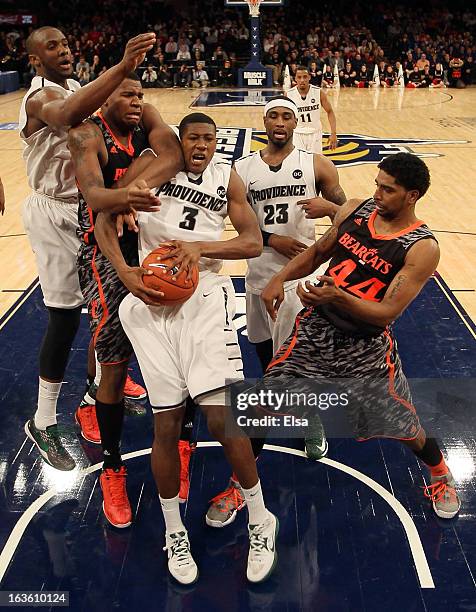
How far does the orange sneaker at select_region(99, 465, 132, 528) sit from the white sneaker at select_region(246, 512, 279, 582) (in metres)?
0.71

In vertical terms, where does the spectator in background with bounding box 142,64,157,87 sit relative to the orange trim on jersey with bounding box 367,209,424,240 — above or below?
below

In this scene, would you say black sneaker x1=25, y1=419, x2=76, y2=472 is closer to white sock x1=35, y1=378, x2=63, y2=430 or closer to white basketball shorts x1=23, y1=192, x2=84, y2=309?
white sock x1=35, y1=378, x2=63, y2=430

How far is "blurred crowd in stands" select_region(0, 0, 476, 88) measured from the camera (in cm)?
2583

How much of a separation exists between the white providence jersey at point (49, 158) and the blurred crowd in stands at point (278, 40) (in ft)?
66.1

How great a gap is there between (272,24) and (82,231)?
28.2m

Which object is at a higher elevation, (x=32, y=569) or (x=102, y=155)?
(x=102, y=155)

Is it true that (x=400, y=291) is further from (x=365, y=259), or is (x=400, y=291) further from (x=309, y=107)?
(x=309, y=107)

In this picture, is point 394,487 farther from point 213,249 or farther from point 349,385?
point 213,249

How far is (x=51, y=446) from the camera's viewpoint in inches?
165

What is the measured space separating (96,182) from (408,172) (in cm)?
148

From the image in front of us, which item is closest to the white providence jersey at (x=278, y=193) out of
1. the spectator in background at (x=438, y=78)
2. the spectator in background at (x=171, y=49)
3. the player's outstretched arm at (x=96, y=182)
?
the player's outstretched arm at (x=96, y=182)

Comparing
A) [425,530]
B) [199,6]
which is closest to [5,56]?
[199,6]

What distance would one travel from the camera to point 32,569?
3314mm

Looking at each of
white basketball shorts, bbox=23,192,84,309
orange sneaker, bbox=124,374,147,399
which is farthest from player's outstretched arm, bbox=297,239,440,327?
orange sneaker, bbox=124,374,147,399
